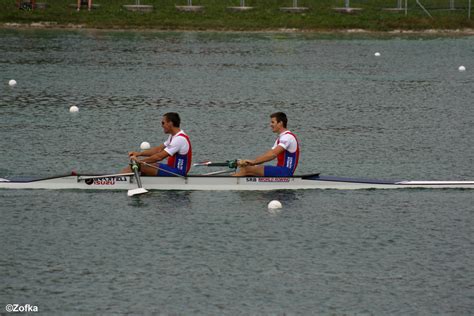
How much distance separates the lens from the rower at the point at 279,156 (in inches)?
998

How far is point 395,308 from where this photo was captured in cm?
1775

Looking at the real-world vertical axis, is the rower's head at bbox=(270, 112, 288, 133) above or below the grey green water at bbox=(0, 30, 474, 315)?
above

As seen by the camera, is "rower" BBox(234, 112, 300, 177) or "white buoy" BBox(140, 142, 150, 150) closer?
"rower" BBox(234, 112, 300, 177)

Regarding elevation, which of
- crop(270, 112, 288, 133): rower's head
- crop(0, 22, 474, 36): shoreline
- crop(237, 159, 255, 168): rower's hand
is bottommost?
crop(237, 159, 255, 168): rower's hand

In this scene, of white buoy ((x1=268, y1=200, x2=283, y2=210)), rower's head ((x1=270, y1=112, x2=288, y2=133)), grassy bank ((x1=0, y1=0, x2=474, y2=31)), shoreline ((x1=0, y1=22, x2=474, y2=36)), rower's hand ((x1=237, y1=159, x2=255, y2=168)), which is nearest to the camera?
white buoy ((x1=268, y1=200, x2=283, y2=210))

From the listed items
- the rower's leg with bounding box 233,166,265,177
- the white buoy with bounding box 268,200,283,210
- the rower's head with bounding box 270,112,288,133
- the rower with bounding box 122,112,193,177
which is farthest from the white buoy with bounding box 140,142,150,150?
the white buoy with bounding box 268,200,283,210

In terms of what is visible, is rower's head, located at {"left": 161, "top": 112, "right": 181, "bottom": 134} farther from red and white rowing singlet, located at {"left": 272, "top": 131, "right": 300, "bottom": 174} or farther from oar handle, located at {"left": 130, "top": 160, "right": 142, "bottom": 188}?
red and white rowing singlet, located at {"left": 272, "top": 131, "right": 300, "bottom": 174}

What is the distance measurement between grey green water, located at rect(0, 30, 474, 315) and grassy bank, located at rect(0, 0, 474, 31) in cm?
1494

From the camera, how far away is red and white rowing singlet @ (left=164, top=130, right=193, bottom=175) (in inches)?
995

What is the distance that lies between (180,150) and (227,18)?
154 feet

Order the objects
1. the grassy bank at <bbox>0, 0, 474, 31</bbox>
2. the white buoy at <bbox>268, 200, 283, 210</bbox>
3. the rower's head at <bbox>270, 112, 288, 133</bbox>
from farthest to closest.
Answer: the grassy bank at <bbox>0, 0, 474, 31</bbox> < the rower's head at <bbox>270, 112, 288, 133</bbox> < the white buoy at <bbox>268, 200, 283, 210</bbox>

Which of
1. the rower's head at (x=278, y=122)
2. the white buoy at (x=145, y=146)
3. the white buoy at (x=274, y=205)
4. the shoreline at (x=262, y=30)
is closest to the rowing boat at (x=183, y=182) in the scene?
the rower's head at (x=278, y=122)

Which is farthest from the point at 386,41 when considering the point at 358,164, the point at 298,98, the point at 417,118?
the point at 358,164

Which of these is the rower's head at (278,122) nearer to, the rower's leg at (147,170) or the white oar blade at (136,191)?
the rower's leg at (147,170)
